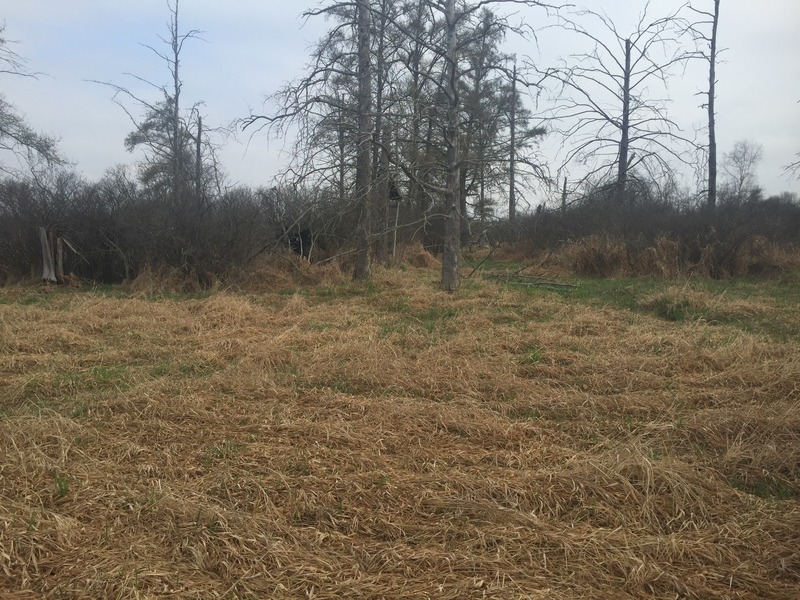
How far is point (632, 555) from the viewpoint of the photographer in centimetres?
270

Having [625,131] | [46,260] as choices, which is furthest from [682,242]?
[46,260]

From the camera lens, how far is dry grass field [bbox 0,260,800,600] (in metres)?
2.62

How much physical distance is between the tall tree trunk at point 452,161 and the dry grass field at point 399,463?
14.3ft

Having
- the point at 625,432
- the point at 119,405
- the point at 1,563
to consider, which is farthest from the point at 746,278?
the point at 1,563

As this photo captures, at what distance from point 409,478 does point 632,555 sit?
4.35 ft

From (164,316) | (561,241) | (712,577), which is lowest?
(712,577)

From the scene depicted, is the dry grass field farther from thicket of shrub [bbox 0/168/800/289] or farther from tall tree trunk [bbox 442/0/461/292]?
thicket of shrub [bbox 0/168/800/289]

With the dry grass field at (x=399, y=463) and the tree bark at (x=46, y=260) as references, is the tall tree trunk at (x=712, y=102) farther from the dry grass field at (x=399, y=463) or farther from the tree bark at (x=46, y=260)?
the tree bark at (x=46, y=260)

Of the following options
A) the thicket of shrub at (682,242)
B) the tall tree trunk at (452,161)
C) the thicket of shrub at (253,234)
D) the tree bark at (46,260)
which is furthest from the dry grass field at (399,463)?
the thicket of shrub at (682,242)

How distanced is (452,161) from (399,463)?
8.55 metres

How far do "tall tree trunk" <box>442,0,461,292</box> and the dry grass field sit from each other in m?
4.35

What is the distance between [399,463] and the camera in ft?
12.4

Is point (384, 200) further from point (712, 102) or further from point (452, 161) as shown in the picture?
point (712, 102)

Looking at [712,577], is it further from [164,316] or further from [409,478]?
[164,316]
